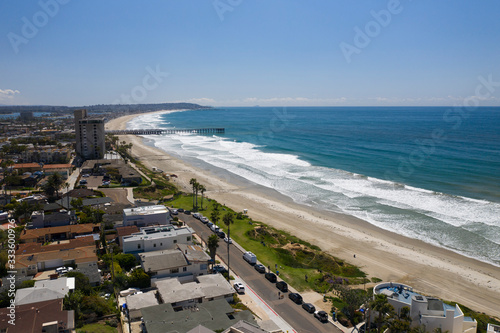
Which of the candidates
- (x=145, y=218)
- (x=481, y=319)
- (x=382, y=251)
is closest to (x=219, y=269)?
(x=145, y=218)

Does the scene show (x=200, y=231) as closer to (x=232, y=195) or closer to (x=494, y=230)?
(x=232, y=195)

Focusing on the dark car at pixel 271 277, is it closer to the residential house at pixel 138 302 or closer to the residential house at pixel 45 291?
the residential house at pixel 138 302

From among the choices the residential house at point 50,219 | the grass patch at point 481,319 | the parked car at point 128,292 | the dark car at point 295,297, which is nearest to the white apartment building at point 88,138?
the residential house at point 50,219

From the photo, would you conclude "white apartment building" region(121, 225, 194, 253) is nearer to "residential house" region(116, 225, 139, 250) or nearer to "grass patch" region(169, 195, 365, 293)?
"residential house" region(116, 225, 139, 250)

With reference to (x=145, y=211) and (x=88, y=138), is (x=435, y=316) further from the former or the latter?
(x=88, y=138)

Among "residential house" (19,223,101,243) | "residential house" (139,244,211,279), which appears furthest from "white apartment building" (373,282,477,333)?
"residential house" (19,223,101,243)

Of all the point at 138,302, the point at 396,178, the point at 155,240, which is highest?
the point at 396,178

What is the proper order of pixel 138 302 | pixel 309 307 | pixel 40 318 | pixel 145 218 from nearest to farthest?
1. pixel 40 318
2. pixel 138 302
3. pixel 309 307
4. pixel 145 218
